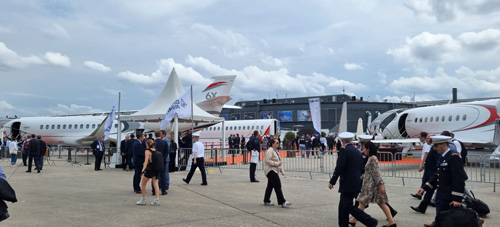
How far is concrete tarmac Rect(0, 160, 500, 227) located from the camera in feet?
24.9

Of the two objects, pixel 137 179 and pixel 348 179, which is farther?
pixel 137 179

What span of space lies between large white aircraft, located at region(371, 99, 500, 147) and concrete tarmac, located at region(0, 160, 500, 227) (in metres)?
9.38

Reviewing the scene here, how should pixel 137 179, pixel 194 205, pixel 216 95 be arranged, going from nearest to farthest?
1. pixel 194 205
2. pixel 137 179
3. pixel 216 95

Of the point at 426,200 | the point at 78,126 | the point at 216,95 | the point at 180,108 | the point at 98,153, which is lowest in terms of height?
the point at 426,200

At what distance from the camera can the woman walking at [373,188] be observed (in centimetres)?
686

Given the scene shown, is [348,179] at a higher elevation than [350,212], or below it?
higher

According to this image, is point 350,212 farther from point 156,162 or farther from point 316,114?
point 316,114

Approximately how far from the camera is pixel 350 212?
6570 millimetres

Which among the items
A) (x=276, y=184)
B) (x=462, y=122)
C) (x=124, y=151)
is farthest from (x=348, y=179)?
(x=462, y=122)

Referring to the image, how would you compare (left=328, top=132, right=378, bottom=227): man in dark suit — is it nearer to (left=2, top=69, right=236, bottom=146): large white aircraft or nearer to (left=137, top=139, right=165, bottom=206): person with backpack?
(left=137, top=139, right=165, bottom=206): person with backpack

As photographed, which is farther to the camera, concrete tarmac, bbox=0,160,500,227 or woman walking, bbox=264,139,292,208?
woman walking, bbox=264,139,292,208

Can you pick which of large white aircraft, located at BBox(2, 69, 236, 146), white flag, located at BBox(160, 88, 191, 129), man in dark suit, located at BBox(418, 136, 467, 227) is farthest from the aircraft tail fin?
man in dark suit, located at BBox(418, 136, 467, 227)

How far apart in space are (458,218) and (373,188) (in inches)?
57.6

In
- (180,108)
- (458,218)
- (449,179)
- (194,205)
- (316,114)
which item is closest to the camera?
(458,218)
